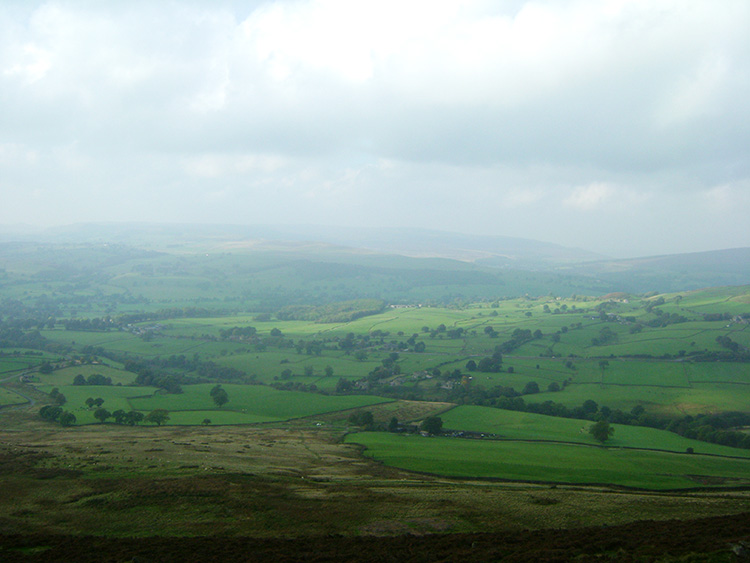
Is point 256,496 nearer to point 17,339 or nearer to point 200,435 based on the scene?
point 200,435

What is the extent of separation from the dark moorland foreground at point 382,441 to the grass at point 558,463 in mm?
341

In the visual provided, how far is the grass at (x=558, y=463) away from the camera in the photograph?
41.0m

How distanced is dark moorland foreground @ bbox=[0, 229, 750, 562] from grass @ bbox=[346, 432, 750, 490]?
13.4 inches

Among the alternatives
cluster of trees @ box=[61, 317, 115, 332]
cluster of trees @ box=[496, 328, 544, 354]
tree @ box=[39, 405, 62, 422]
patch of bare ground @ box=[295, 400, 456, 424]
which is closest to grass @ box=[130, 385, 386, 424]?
patch of bare ground @ box=[295, 400, 456, 424]

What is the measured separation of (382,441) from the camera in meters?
57.1

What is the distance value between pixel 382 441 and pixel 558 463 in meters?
19.6

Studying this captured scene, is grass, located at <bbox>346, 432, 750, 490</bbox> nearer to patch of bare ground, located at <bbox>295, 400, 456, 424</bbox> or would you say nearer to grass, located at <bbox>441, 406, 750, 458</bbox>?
grass, located at <bbox>441, 406, 750, 458</bbox>

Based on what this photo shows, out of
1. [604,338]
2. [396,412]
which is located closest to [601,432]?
[396,412]

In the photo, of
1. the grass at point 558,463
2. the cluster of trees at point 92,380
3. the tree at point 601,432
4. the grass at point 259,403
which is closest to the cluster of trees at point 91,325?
the cluster of trees at point 92,380

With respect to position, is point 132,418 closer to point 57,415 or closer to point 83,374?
point 57,415

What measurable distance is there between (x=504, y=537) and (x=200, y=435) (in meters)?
44.0

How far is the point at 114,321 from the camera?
166 m

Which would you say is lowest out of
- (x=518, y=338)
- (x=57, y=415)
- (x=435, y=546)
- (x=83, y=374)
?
(x=83, y=374)

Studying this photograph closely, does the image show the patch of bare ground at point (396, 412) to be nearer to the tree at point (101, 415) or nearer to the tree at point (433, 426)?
the tree at point (433, 426)
